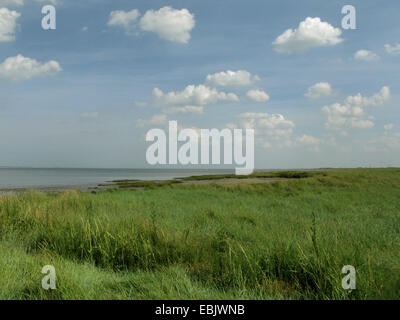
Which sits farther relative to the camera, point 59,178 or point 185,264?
point 59,178

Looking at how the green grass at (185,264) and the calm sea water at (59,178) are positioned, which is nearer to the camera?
the green grass at (185,264)

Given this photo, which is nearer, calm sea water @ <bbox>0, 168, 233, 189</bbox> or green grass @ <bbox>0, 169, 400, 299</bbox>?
green grass @ <bbox>0, 169, 400, 299</bbox>

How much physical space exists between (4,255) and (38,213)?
3.35 meters

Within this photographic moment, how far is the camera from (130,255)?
17.0 ft

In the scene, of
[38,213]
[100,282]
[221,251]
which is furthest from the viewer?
[38,213]

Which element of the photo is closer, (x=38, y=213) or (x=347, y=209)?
(x=38, y=213)
